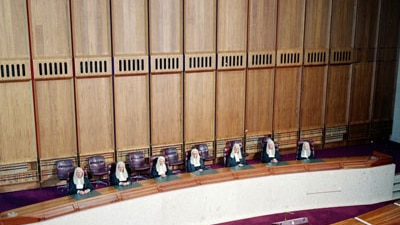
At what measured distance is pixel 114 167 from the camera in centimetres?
991

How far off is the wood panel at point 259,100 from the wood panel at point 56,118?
14.5 ft

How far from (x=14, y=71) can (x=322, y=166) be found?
6.72 metres

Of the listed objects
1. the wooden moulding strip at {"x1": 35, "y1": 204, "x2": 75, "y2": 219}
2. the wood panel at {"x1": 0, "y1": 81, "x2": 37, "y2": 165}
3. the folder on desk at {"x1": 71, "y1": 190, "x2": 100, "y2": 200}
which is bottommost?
the wooden moulding strip at {"x1": 35, "y1": 204, "x2": 75, "y2": 219}

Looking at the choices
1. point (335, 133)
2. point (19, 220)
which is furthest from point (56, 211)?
point (335, 133)

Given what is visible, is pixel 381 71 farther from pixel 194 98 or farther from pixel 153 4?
pixel 153 4

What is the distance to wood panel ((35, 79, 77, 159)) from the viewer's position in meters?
10.1

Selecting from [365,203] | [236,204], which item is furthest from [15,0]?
[365,203]

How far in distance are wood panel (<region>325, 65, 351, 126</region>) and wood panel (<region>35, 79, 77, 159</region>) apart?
6920 millimetres

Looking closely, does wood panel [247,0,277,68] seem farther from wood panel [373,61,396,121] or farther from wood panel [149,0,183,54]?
wood panel [373,61,396,121]

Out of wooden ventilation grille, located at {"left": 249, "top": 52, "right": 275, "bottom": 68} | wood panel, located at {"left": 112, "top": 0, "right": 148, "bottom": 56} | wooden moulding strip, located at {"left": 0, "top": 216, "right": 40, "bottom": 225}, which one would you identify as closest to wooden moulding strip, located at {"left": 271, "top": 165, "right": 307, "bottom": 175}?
wooden ventilation grille, located at {"left": 249, "top": 52, "right": 275, "bottom": 68}

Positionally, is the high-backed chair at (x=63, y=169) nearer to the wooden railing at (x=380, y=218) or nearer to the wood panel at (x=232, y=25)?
the wood panel at (x=232, y=25)

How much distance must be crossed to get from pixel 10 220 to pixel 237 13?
703cm

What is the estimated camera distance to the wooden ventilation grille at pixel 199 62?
1125 centimetres

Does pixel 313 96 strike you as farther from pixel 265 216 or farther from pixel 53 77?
pixel 53 77
